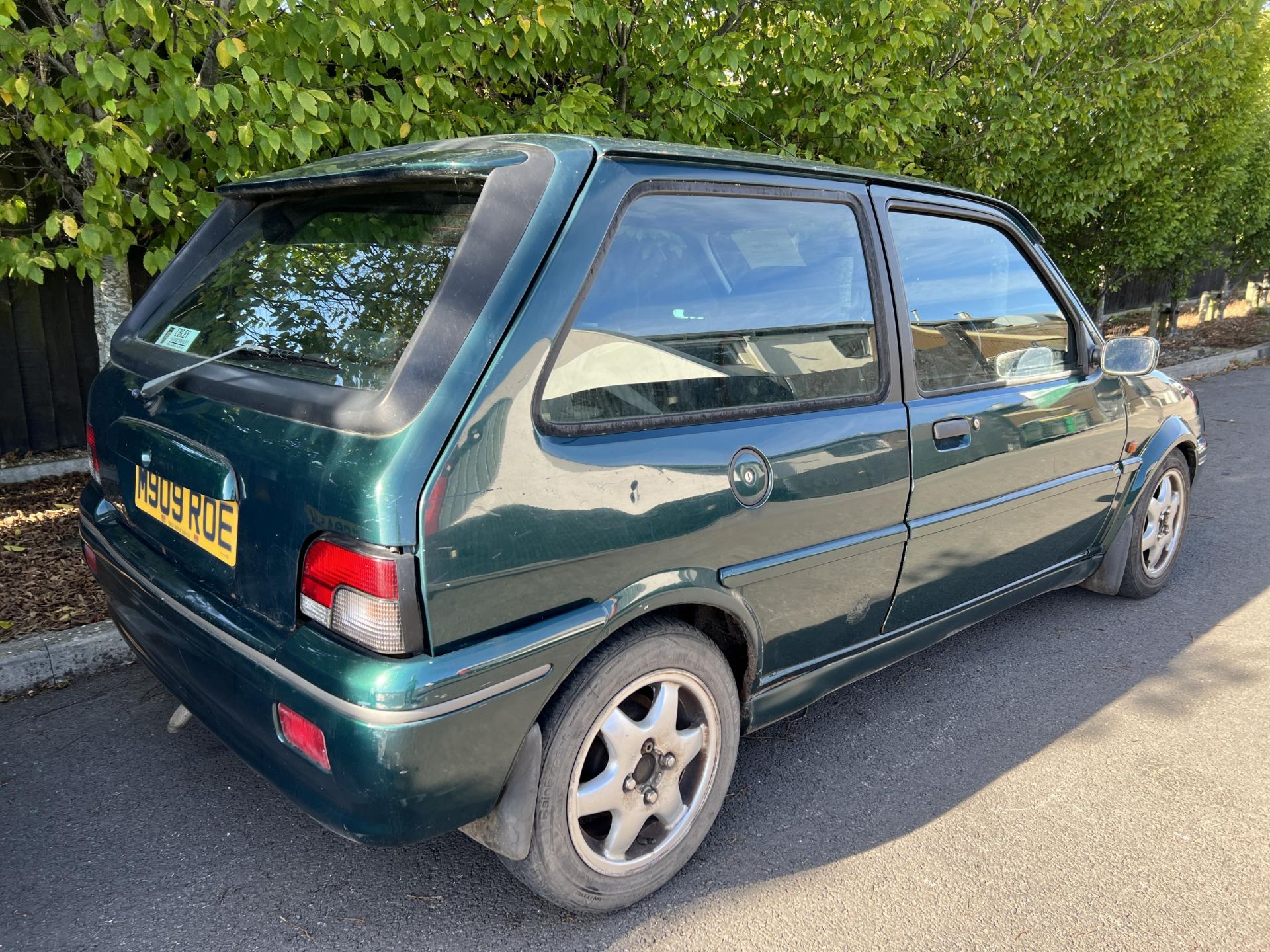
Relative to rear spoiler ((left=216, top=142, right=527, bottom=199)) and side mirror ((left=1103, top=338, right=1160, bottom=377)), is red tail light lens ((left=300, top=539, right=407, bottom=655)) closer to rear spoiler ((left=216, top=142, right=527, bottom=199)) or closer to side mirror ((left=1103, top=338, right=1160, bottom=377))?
rear spoiler ((left=216, top=142, right=527, bottom=199))

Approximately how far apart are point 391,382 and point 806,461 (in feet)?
3.74

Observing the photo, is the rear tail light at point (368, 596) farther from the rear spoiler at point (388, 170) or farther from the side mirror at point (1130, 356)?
the side mirror at point (1130, 356)

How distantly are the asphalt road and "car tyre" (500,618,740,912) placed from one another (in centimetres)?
13

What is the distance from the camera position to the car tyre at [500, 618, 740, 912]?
2055mm

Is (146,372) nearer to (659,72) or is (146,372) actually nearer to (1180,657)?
(659,72)

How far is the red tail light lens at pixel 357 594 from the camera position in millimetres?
1741

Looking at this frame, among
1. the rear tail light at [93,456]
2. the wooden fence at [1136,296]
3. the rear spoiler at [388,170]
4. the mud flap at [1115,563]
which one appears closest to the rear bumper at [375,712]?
the rear tail light at [93,456]

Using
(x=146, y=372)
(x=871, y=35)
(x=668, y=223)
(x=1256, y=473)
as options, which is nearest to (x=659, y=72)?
(x=871, y=35)

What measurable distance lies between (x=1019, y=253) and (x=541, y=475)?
238cm

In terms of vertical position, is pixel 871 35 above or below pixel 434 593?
above

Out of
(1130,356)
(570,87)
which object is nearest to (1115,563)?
(1130,356)

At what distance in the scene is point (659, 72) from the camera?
492 centimetres

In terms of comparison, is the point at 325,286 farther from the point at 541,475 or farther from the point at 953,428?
Result: the point at 953,428

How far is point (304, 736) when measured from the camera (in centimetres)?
187
